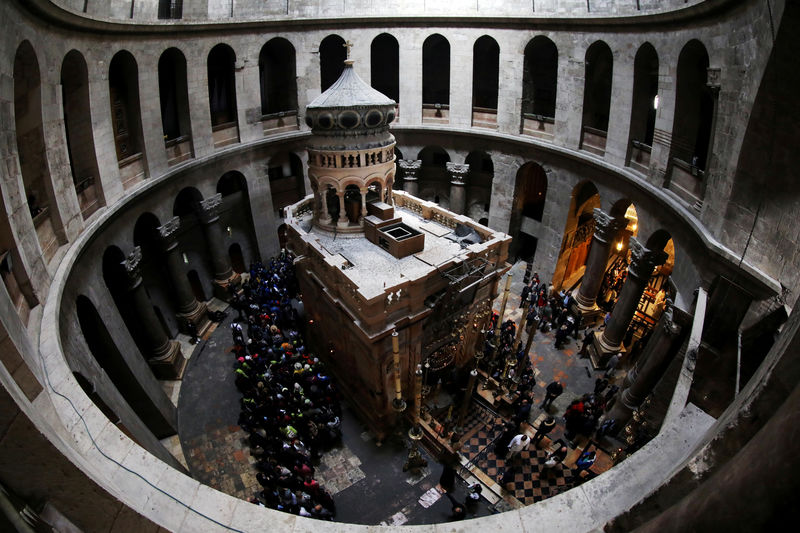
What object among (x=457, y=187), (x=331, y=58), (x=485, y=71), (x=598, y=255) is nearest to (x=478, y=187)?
(x=457, y=187)

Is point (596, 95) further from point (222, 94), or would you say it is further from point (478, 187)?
point (222, 94)

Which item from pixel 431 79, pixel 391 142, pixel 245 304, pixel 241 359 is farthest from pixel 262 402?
pixel 431 79

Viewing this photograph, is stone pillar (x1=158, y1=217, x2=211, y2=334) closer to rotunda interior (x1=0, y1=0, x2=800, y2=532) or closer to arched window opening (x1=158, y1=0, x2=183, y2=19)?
rotunda interior (x1=0, y1=0, x2=800, y2=532)

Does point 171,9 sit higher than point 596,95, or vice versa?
point 171,9

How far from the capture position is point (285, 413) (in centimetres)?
1349

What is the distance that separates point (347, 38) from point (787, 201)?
19.4 metres

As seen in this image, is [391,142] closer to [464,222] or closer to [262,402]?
[464,222]

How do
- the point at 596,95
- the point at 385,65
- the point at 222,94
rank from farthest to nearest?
1. the point at 385,65
2. the point at 222,94
3. the point at 596,95

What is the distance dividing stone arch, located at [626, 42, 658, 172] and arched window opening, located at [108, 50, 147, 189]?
18.2m

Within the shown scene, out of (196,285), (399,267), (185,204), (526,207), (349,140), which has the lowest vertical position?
(196,285)

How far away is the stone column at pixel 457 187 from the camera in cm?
2334

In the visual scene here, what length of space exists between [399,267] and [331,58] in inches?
668

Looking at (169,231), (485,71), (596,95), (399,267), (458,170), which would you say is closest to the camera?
(399,267)

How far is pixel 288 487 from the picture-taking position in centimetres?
1210
